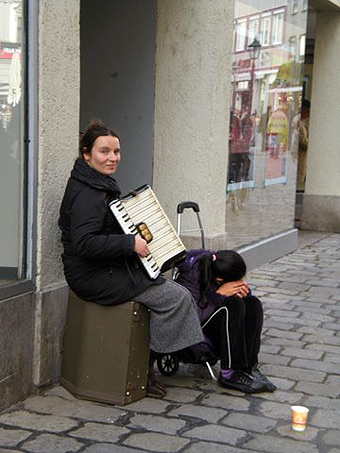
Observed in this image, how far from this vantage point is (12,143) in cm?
439

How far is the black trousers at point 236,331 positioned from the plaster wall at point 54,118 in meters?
1.00

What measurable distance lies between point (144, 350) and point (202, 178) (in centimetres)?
297

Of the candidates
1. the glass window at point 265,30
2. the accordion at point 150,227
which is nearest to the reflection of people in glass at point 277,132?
the glass window at point 265,30

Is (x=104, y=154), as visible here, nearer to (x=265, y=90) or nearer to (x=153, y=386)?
(x=153, y=386)

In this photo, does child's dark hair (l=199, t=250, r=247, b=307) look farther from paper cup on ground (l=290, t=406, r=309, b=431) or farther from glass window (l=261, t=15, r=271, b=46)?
glass window (l=261, t=15, r=271, b=46)

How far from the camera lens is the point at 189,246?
23.2 ft

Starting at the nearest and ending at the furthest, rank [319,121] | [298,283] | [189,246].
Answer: [189,246]
[298,283]
[319,121]

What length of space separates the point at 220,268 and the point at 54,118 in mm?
1357

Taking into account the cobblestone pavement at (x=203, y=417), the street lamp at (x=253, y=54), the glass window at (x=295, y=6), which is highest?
the glass window at (x=295, y=6)

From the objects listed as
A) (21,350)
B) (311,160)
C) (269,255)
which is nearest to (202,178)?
(269,255)

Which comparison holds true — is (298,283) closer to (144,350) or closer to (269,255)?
(269,255)

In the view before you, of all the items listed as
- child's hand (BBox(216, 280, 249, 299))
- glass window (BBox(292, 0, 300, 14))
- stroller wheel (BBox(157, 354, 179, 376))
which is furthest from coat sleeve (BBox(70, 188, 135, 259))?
glass window (BBox(292, 0, 300, 14))

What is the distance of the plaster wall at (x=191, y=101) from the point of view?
7.02m

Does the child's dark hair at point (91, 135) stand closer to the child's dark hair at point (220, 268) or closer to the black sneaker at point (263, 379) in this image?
the child's dark hair at point (220, 268)
